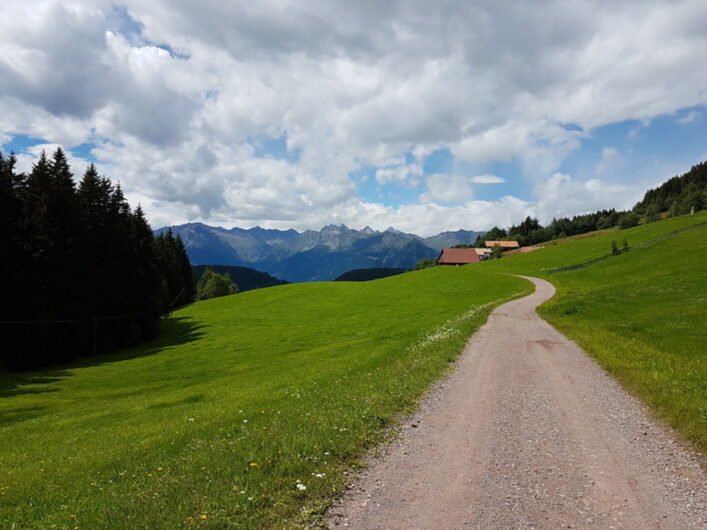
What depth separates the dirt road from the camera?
6.61 metres

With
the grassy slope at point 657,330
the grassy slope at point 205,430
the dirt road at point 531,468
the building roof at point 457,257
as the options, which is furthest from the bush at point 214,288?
the dirt road at point 531,468

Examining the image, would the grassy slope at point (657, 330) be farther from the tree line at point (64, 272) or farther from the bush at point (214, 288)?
the bush at point (214, 288)

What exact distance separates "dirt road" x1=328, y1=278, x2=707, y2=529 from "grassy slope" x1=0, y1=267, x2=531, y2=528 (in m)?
1.18

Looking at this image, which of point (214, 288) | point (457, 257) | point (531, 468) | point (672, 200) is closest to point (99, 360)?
point (531, 468)

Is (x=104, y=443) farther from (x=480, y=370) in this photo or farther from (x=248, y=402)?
(x=480, y=370)

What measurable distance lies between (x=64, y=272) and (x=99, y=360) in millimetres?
13013

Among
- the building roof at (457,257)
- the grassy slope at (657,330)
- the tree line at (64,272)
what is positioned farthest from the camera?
the building roof at (457,257)

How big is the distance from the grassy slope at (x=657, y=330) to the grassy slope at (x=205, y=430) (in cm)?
774

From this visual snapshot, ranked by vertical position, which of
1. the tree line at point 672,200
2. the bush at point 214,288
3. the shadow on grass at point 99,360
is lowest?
the shadow on grass at point 99,360

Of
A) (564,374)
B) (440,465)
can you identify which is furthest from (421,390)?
(564,374)

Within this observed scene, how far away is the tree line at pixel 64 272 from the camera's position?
44.2 meters

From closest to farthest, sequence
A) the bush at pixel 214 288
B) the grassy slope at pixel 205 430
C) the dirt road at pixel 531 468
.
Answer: the dirt road at pixel 531 468 → the grassy slope at pixel 205 430 → the bush at pixel 214 288

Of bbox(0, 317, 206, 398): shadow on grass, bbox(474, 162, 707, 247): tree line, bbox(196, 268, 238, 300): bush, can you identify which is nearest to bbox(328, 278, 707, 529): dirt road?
bbox(0, 317, 206, 398): shadow on grass

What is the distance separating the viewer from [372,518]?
664cm
